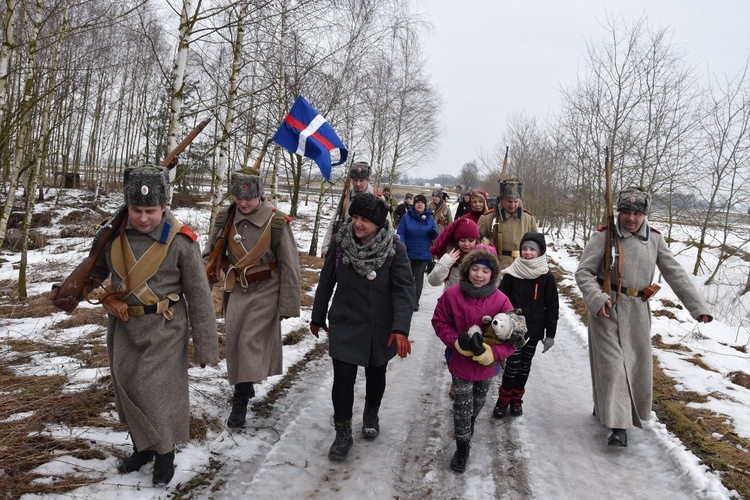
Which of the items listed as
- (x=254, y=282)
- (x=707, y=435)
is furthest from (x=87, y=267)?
(x=707, y=435)

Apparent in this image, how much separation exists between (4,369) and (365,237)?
11.5 feet

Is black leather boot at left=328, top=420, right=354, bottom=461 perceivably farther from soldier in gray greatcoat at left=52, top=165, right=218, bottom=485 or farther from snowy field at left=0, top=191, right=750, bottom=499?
soldier in gray greatcoat at left=52, top=165, right=218, bottom=485

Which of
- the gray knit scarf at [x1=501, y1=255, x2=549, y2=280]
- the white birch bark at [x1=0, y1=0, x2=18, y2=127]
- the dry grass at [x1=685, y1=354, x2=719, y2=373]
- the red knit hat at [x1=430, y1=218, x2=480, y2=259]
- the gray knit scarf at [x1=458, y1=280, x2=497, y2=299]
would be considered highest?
the white birch bark at [x1=0, y1=0, x2=18, y2=127]

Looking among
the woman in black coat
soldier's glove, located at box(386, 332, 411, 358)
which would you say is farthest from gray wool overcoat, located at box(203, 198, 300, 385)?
soldier's glove, located at box(386, 332, 411, 358)

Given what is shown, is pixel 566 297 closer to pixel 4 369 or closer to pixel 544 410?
pixel 544 410

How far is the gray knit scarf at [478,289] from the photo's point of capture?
372cm

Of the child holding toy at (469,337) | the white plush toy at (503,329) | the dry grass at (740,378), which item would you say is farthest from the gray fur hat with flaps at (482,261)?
the dry grass at (740,378)

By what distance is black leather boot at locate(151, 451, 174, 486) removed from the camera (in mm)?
3121

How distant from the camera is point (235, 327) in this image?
13.7 feet

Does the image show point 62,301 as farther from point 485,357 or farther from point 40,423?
point 485,357

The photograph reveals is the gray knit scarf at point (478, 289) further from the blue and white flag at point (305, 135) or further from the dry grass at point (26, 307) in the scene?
the dry grass at point (26, 307)

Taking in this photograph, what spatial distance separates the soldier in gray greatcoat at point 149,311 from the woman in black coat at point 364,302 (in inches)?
41.2

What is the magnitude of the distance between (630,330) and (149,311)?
12.6 ft

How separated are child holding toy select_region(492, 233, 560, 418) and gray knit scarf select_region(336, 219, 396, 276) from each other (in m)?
1.54
